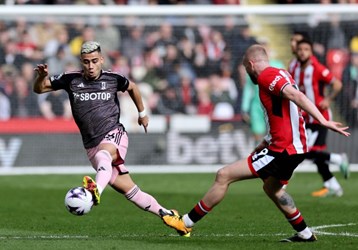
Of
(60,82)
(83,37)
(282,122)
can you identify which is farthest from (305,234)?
(83,37)

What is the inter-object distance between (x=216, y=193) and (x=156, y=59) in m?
12.1

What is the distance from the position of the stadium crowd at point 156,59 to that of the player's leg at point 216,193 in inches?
426

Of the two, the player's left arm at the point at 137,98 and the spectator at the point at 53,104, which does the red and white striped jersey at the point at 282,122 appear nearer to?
the player's left arm at the point at 137,98

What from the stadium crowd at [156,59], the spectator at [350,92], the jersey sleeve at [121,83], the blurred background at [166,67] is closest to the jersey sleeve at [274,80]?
the jersey sleeve at [121,83]

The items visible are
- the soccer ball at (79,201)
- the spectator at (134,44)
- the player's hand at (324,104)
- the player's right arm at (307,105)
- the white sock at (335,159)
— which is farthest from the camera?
the spectator at (134,44)

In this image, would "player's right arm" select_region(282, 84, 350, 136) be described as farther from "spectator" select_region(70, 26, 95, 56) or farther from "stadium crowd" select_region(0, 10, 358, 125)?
"spectator" select_region(70, 26, 95, 56)

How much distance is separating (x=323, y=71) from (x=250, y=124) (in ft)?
13.1

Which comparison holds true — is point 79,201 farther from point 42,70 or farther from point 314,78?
point 314,78

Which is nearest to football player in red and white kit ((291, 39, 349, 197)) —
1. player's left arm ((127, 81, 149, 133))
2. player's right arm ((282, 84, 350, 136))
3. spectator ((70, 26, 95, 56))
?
player's left arm ((127, 81, 149, 133))

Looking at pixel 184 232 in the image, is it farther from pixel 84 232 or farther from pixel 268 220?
pixel 268 220

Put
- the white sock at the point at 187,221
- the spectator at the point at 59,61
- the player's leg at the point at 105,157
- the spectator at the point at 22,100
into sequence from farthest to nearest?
the spectator at the point at 59,61, the spectator at the point at 22,100, the white sock at the point at 187,221, the player's leg at the point at 105,157

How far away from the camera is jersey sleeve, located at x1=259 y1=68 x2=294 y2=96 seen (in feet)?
32.9

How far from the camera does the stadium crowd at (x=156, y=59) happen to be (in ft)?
71.2

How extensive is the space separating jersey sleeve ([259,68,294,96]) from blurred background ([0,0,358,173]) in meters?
11.0
